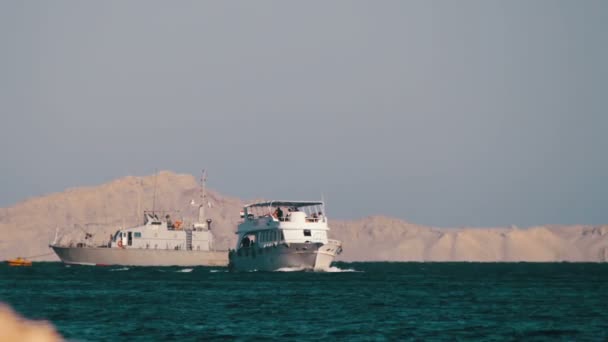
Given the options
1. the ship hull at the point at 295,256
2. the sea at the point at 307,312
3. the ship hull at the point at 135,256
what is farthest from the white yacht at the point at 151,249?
the sea at the point at 307,312

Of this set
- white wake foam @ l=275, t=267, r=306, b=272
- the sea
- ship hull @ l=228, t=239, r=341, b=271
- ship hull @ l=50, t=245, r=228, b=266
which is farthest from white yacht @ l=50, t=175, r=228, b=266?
the sea

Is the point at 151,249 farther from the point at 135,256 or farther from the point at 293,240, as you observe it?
the point at 293,240

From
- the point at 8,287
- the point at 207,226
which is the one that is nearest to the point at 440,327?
the point at 8,287

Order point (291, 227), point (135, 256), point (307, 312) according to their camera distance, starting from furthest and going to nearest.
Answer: point (135, 256), point (291, 227), point (307, 312)

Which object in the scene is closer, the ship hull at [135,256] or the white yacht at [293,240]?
the white yacht at [293,240]

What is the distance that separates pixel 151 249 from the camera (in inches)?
6093

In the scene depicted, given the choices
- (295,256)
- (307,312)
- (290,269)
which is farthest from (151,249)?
(307,312)

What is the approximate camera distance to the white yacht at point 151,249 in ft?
509

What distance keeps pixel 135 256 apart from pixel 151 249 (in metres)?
2.79

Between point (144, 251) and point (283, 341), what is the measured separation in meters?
117

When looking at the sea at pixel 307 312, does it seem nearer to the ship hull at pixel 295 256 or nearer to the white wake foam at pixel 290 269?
the ship hull at pixel 295 256

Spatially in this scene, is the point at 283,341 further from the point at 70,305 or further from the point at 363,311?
the point at 70,305

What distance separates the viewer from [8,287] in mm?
86188

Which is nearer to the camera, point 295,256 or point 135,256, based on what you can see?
point 295,256
